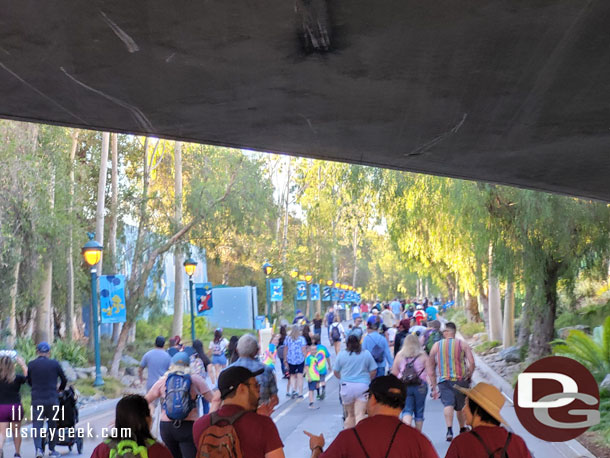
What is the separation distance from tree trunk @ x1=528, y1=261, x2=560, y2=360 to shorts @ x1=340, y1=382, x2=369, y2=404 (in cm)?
924

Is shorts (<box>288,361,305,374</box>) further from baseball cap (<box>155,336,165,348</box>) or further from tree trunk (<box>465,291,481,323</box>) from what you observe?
tree trunk (<box>465,291,481,323</box>)

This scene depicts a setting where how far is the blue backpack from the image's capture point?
6996 millimetres

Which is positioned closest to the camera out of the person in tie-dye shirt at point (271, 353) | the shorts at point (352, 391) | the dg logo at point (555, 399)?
the dg logo at point (555, 399)

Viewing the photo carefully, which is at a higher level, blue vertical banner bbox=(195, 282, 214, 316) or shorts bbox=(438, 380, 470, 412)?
blue vertical banner bbox=(195, 282, 214, 316)

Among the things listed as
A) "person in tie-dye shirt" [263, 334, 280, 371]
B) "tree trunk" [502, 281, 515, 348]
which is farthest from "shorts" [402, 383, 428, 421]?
"tree trunk" [502, 281, 515, 348]

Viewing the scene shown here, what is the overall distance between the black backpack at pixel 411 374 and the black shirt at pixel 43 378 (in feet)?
15.8

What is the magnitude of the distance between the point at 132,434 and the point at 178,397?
2975 mm

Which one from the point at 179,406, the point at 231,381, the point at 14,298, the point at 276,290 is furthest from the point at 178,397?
the point at 276,290

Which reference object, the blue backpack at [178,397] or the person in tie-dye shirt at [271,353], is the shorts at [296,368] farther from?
the blue backpack at [178,397]

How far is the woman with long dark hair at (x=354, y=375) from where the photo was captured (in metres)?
10.6

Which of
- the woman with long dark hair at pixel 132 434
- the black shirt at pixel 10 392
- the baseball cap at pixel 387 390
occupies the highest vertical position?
the baseball cap at pixel 387 390

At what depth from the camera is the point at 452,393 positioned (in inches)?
435

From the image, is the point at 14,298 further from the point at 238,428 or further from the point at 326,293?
the point at 326,293

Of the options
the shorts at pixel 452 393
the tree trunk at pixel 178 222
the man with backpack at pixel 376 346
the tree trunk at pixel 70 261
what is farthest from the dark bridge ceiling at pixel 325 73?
the tree trunk at pixel 178 222
